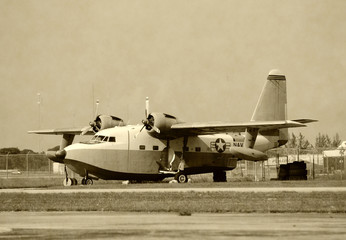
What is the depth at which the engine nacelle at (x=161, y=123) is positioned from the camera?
138 feet

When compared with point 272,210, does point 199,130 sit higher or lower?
higher

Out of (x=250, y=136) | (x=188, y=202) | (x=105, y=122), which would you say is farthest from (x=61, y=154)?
(x=188, y=202)

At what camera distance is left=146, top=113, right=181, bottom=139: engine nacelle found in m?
42.2

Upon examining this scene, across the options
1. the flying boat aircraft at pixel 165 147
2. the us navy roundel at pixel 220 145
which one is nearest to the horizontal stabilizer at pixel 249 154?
the flying boat aircraft at pixel 165 147

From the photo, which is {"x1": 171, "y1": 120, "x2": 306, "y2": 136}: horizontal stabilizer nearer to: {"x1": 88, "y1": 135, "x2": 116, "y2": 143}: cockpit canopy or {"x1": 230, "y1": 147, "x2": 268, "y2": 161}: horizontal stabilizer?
{"x1": 230, "y1": 147, "x2": 268, "y2": 161}: horizontal stabilizer

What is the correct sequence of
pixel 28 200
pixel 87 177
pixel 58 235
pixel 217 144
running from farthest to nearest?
pixel 217 144 → pixel 87 177 → pixel 28 200 → pixel 58 235

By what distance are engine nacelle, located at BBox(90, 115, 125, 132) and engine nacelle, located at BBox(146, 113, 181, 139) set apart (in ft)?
15.4

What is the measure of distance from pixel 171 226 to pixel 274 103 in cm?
A: 3505

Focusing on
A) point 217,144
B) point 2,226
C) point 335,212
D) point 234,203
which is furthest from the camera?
point 217,144

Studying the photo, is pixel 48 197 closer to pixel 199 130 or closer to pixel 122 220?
pixel 122 220

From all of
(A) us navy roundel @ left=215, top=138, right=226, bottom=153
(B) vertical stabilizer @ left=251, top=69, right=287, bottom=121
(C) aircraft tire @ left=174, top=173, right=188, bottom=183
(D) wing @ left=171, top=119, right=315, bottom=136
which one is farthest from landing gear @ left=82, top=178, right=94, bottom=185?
(B) vertical stabilizer @ left=251, top=69, right=287, bottom=121

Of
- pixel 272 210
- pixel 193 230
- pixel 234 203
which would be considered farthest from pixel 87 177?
pixel 193 230

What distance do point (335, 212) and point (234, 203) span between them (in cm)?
448

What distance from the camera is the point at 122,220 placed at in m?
16.2
